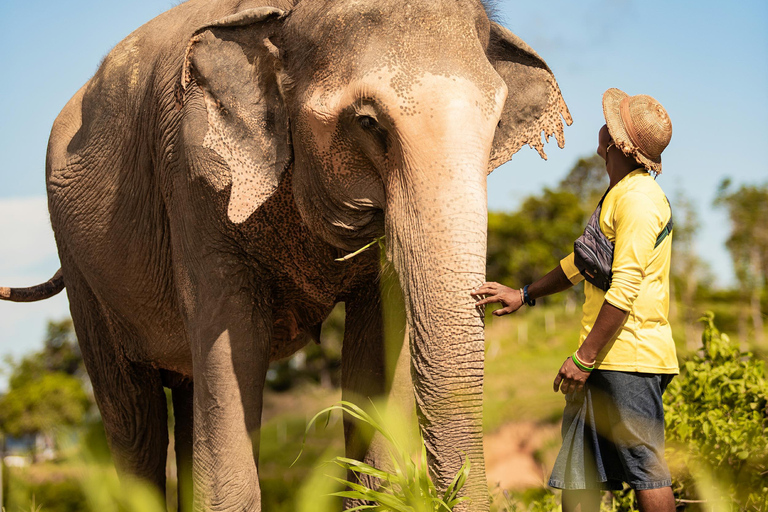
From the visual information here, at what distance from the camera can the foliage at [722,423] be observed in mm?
3822

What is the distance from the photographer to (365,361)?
3.77 m

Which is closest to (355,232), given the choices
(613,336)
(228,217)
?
(228,217)

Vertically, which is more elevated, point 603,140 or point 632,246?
point 603,140

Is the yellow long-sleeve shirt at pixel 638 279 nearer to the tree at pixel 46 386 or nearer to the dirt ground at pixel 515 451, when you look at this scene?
the dirt ground at pixel 515 451

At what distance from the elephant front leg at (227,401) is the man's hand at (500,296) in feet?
3.67

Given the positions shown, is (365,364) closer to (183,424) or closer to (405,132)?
(405,132)

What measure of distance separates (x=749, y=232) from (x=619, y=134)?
80.1 ft

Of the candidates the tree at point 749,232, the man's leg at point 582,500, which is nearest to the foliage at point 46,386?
the tree at point 749,232

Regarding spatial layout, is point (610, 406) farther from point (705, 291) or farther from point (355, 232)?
point (705, 291)

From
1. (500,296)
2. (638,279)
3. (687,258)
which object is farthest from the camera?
(687,258)

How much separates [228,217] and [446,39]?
3.29ft

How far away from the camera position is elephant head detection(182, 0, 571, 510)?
92.1 inches

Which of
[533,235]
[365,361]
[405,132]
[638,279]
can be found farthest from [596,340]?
[533,235]

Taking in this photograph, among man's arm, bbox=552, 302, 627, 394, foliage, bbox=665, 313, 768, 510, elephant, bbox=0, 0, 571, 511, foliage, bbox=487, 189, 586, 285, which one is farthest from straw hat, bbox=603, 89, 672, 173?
foliage, bbox=487, 189, 586, 285
